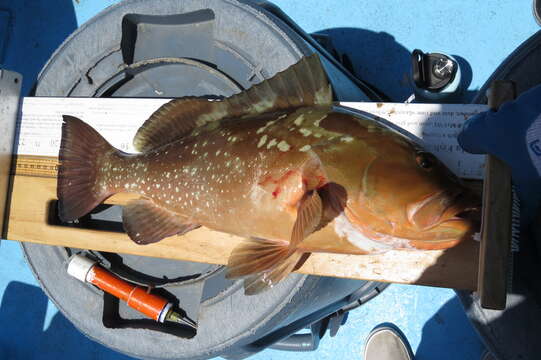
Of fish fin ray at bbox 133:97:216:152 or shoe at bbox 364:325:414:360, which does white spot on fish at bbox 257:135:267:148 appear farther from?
shoe at bbox 364:325:414:360

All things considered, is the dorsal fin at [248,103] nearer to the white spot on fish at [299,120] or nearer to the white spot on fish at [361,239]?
the white spot on fish at [299,120]

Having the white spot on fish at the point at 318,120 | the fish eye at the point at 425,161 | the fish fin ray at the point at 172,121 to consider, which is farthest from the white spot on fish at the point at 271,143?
the fish eye at the point at 425,161

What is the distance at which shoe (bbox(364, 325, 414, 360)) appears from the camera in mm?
2336

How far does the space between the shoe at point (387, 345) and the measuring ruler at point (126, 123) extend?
1271 mm

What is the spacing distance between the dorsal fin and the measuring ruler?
279 mm

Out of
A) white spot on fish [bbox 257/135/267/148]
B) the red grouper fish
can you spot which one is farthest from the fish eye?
white spot on fish [bbox 257/135/267/148]

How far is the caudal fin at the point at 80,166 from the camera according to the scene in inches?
67.3

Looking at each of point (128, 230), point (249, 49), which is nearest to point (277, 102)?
point (249, 49)

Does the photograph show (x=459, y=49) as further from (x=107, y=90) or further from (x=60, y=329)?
(x=60, y=329)

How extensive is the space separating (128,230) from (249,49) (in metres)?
0.90

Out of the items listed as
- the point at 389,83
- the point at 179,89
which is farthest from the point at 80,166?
the point at 389,83

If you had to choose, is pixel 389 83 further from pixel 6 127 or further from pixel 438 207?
pixel 6 127

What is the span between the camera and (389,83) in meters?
2.56

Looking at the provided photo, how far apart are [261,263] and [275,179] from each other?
0.97ft
